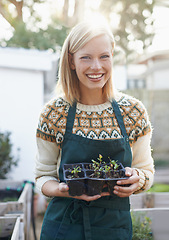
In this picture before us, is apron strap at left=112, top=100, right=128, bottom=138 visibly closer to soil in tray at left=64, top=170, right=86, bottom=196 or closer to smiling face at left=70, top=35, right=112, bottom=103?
smiling face at left=70, top=35, right=112, bottom=103

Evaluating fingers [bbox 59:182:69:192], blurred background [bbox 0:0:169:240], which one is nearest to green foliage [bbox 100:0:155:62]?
blurred background [bbox 0:0:169:240]

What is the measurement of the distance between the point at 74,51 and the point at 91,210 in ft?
2.12

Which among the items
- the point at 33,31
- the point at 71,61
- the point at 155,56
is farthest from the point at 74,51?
the point at 155,56

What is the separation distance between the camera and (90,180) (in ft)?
4.06

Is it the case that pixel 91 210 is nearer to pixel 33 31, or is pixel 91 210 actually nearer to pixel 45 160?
pixel 45 160

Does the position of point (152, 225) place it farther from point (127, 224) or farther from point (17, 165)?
point (17, 165)

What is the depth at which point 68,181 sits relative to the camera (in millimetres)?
1224

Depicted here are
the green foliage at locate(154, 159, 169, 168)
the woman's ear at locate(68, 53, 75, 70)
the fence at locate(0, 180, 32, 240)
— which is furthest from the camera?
the green foliage at locate(154, 159, 169, 168)

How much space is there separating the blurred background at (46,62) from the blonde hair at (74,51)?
0.07 m

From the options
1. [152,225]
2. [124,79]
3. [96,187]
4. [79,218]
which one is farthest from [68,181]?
[124,79]

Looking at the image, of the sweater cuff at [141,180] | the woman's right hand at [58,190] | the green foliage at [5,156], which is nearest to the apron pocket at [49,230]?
the woman's right hand at [58,190]

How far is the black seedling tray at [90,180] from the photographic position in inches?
48.4

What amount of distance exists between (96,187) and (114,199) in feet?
0.53

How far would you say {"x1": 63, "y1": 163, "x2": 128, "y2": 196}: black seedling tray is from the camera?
1229mm
